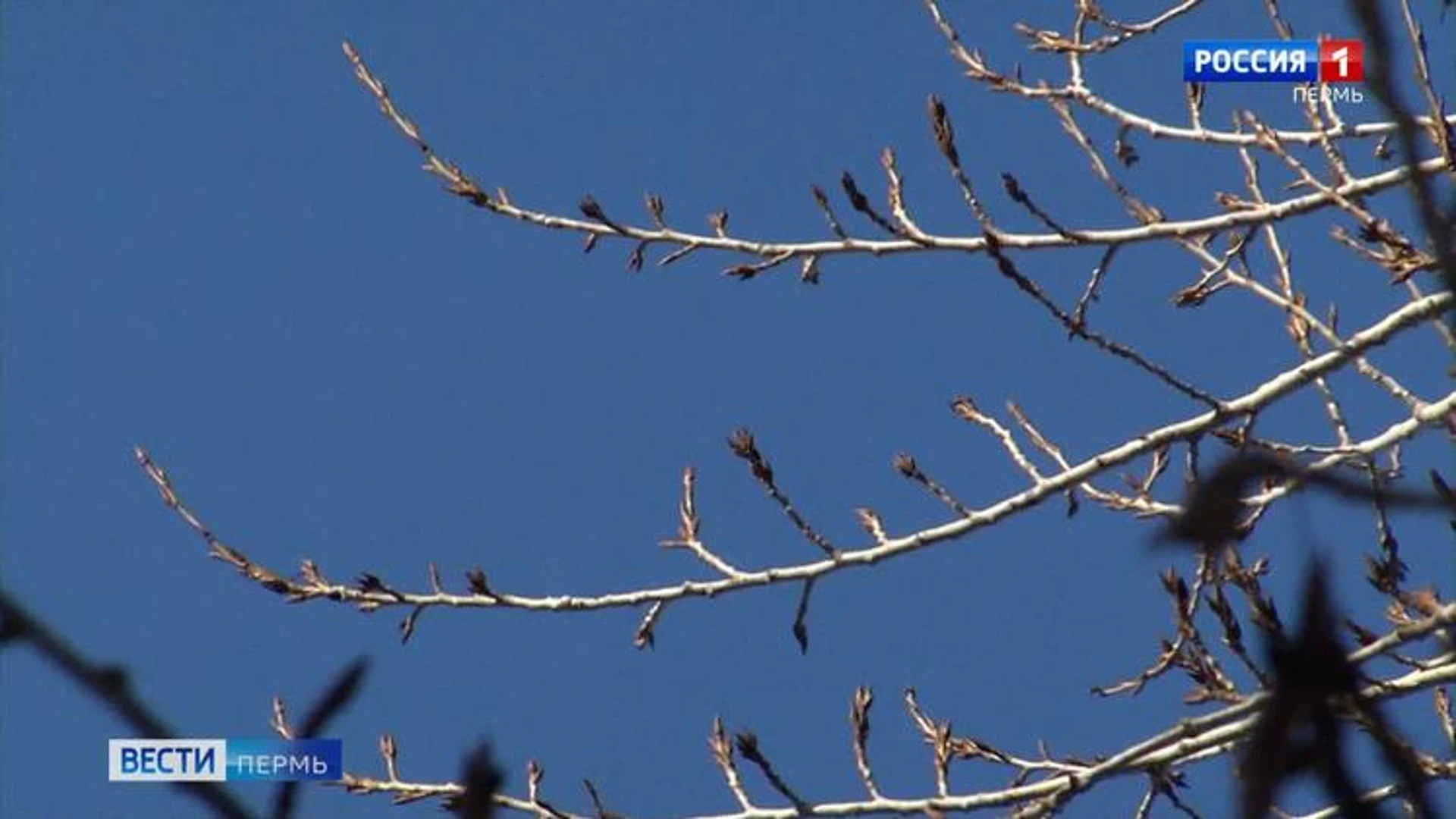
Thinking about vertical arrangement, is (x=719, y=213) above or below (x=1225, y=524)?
above

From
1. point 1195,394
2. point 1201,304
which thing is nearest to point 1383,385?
point 1201,304

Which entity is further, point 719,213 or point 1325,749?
point 719,213

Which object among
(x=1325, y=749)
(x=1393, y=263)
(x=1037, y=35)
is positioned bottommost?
(x=1325, y=749)

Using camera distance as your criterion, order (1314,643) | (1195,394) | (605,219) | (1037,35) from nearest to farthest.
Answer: (1314,643)
(1195,394)
(605,219)
(1037,35)

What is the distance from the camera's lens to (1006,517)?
430cm

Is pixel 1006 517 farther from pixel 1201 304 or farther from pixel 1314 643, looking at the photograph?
pixel 1314 643

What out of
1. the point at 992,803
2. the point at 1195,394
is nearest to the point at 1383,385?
the point at 1195,394

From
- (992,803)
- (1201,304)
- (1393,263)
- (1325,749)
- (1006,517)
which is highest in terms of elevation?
(1201,304)

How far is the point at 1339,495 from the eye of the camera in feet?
1.69

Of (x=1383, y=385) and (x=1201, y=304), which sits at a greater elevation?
(x=1201, y=304)

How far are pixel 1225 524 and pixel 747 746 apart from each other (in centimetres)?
387

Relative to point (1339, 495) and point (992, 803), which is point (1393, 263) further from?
point (1339, 495)

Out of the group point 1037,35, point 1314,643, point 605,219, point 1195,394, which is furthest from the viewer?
point 1037,35

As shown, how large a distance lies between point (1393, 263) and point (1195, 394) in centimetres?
57
